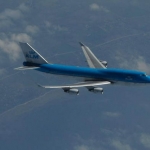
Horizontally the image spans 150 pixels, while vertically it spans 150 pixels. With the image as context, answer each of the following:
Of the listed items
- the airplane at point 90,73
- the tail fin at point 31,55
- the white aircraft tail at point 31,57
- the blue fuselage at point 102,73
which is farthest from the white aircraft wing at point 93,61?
the tail fin at point 31,55

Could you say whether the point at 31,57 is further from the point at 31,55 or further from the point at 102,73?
the point at 102,73

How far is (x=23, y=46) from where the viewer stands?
12244 cm

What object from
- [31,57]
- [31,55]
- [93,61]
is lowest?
[93,61]

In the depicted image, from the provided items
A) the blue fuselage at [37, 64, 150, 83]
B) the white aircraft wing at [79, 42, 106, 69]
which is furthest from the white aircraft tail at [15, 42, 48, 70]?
the white aircraft wing at [79, 42, 106, 69]

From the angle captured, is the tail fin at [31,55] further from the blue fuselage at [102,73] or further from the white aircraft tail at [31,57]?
the blue fuselage at [102,73]

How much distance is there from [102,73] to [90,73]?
3.49 meters

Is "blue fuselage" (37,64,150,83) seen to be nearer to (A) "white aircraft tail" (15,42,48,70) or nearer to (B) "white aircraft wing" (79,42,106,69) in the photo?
(A) "white aircraft tail" (15,42,48,70)

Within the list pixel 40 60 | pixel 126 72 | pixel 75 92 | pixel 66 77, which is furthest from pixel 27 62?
pixel 126 72

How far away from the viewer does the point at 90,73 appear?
118 metres

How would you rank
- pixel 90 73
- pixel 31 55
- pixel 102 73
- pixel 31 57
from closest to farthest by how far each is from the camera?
1. pixel 102 73
2. pixel 90 73
3. pixel 31 55
4. pixel 31 57

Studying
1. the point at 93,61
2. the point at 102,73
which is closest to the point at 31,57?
the point at 93,61

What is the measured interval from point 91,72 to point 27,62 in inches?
769

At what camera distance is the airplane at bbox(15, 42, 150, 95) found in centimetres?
11275

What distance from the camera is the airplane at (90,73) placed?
113 m
